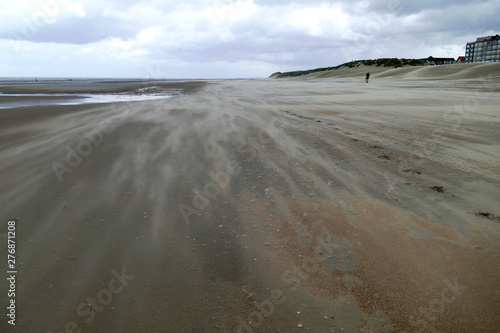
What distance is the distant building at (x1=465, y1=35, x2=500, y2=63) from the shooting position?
121m

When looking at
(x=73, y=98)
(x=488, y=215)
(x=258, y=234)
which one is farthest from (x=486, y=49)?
(x=258, y=234)

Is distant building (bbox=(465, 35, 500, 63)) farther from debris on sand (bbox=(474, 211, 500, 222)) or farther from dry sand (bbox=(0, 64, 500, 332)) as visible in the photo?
debris on sand (bbox=(474, 211, 500, 222))

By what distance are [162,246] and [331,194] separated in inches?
92.3

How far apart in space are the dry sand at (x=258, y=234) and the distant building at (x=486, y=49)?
147m

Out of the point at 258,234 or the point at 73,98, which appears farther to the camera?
the point at 73,98

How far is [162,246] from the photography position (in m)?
3.24

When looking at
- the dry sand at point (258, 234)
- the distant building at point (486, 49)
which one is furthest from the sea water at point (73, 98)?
the distant building at point (486, 49)

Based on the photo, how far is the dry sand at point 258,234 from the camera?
8.02 ft

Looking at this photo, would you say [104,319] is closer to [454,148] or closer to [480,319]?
[480,319]

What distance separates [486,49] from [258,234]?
163m

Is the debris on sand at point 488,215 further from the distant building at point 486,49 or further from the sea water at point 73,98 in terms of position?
the distant building at point 486,49

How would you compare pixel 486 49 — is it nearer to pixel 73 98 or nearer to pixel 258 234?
pixel 73 98

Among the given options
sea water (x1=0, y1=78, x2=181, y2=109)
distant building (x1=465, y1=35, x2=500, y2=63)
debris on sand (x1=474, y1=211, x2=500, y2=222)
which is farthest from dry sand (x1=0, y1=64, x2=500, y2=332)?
distant building (x1=465, y1=35, x2=500, y2=63)

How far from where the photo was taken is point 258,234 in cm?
346
